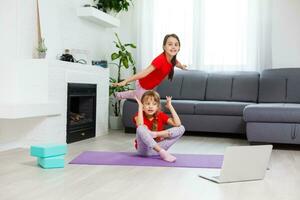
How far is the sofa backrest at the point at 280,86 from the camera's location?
5.11 metres

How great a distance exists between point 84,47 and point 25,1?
4.78 feet

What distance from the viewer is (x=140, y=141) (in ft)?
11.2

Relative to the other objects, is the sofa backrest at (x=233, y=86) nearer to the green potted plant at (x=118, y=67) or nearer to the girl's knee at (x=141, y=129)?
the green potted plant at (x=118, y=67)

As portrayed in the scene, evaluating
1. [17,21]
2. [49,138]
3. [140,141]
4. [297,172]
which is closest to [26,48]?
[17,21]

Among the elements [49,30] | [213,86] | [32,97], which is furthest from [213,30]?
[32,97]

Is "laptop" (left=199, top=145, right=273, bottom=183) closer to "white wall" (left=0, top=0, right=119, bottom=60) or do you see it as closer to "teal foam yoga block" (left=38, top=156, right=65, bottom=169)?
"teal foam yoga block" (left=38, top=156, right=65, bottom=169)

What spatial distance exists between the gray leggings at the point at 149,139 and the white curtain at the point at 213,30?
2538mm

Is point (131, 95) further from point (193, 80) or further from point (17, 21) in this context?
point (193, 80)

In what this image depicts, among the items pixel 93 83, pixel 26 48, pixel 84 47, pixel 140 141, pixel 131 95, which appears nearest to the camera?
pixel 140 141

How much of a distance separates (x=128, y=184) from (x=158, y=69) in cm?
139

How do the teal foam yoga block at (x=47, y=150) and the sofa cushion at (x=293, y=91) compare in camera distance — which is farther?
the sofa cushion at (x=293, y=91)

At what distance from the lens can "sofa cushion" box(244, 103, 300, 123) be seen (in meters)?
4.01

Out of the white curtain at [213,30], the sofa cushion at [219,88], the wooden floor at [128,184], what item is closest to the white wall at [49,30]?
the white curtain at [213,30]

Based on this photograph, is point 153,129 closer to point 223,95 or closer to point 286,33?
point 223,95
